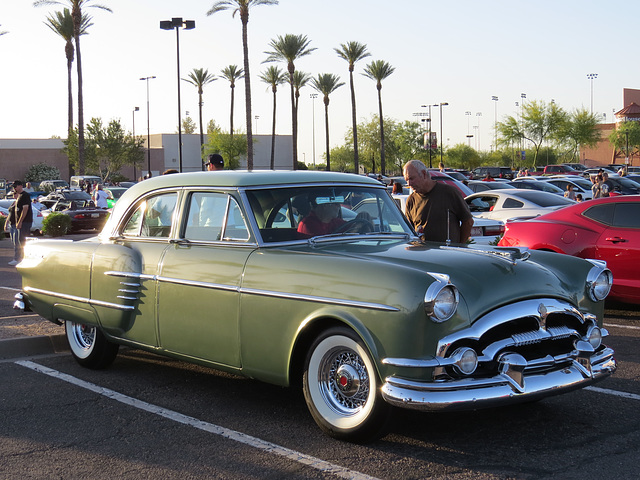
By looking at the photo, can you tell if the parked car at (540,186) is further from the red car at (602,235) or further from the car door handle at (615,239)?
the car door handle at (615,239)

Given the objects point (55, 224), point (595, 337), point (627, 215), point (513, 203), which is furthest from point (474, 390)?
point (55, 224)

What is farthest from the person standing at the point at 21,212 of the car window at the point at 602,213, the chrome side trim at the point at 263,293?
the car window at the point at 602,213

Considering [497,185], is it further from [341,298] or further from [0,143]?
[0,143]

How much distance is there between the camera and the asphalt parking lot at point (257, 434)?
171 inches

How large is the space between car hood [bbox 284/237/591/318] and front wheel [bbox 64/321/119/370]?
2.43m

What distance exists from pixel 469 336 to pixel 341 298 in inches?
30.9

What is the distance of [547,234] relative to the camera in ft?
32.0

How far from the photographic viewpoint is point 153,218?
6.41 metres

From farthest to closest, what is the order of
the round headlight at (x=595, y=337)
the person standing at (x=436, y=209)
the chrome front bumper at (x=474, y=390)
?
1. the person standing at (x=436, y=209)
2. the round headlight at (x=595, y=337)
3. the chrome front bumper at (x=474, y=390)

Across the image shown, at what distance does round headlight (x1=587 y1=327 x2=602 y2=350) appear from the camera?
4.97 metres

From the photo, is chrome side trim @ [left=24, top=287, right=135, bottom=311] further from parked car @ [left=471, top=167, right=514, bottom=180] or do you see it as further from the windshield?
parked car @ [left=471, top=167, right=514, bottom=180]

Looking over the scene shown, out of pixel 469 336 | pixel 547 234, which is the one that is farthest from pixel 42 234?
pixel 469 336

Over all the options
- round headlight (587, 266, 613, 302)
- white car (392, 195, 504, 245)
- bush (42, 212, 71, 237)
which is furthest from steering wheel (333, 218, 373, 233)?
bush (42, 212, 71, 237)

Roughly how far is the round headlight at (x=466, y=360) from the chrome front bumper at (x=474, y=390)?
0.06 metres
